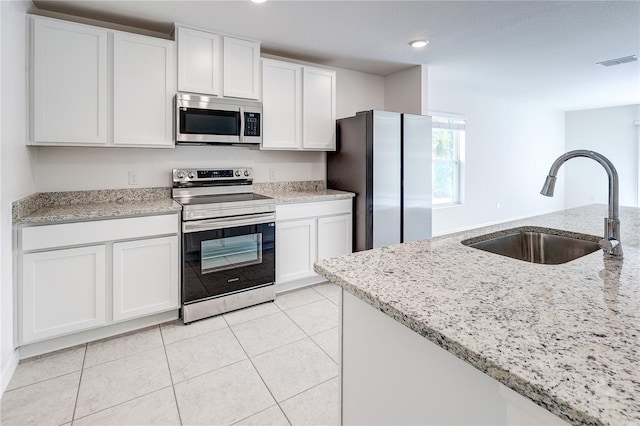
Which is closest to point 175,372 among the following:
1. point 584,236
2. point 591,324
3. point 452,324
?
point 452,324

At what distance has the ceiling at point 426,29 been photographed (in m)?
2.48

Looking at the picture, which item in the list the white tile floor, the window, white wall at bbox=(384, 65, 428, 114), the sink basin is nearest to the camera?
the sink basin

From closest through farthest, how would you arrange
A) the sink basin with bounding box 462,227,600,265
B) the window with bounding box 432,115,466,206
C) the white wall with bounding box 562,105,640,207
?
the sink basin with bounding box 462,227,600,265 < the window with bounding box 432,115,466,206 < the white wall with bounding box 562,105,640,207

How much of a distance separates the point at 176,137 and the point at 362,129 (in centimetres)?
174

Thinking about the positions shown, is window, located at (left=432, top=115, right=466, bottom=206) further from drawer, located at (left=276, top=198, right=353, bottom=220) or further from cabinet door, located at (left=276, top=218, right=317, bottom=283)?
cabinet door, located at (left=276, top=218, right=317, bottom=283)

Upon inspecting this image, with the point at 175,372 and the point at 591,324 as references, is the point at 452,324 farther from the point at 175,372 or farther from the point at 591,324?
the point at 175,372

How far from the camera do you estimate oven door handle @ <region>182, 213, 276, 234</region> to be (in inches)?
101

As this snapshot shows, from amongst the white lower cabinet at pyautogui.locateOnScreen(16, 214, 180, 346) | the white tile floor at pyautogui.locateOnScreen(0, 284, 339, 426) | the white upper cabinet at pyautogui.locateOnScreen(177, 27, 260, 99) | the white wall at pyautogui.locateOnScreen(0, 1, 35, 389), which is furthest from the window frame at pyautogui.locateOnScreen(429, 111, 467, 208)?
the white wall at pyautogui.locateOnScreen(0, 1, 35, 389)

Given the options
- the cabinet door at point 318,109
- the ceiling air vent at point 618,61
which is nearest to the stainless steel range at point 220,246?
the cabinet door at point 318,109

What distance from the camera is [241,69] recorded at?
3018 mm

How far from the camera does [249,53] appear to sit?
3049mm

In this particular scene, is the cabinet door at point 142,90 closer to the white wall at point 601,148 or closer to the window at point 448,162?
the window at point 448,162

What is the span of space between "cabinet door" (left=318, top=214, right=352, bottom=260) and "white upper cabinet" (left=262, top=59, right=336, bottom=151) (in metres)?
0.80


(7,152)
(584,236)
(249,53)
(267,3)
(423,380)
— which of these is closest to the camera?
(423,380)
